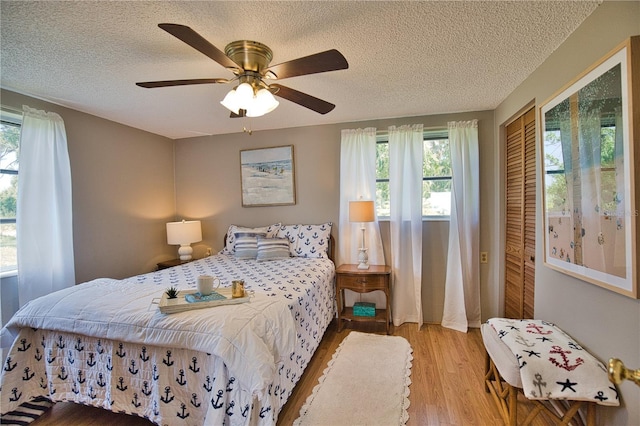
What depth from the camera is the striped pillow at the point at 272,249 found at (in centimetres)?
319

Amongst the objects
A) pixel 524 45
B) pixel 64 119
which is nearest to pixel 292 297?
pixel 524 45

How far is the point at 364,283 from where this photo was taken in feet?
9.85

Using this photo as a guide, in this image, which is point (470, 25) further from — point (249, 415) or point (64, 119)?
point (64, 119)

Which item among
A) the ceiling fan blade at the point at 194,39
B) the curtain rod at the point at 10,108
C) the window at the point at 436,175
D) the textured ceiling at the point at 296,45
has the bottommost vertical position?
the window at the point at 436,175

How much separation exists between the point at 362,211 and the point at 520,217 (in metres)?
1.46

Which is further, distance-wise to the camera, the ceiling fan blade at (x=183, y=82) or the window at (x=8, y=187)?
the window at (x=8, y=187)

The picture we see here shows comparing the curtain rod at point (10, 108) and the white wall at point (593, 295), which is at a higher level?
the curtain rod at point (10, 108)

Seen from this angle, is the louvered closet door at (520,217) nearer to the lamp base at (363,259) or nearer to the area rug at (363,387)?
the area rug at (363,387)

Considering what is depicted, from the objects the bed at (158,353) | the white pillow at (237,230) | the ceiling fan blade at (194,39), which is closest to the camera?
the ceiling fan blade at (194,39)

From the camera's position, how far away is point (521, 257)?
2545 mm

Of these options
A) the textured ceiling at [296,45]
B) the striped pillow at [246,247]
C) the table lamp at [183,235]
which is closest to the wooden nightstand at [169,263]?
the table lamp at [183,235]

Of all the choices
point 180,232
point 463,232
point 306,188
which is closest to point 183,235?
point 180,232

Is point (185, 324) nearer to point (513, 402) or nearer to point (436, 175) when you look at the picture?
point (513, 402)

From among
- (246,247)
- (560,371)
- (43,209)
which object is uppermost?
(43,209)
